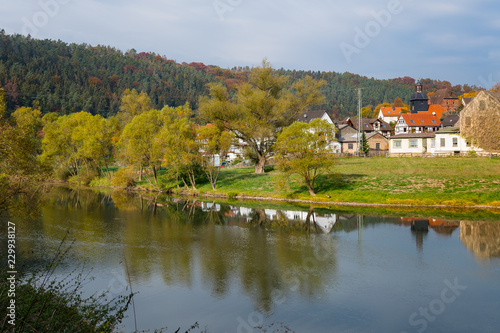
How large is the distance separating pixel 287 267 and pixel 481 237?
14.5 m

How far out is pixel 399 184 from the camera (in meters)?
42.9

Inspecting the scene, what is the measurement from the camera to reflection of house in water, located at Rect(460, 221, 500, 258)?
921 inches

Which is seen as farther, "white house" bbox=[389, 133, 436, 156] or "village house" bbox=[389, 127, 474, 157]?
"white house" bbox=[389, 133, 436, 156]

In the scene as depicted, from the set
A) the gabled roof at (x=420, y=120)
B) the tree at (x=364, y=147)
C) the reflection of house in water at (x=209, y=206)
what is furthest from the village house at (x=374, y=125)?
the reflection of house in water at (x=209, y=206)

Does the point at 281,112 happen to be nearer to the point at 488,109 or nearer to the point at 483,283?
the point at 488,109

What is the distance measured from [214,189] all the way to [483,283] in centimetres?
3648

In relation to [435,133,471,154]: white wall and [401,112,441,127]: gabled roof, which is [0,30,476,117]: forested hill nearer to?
[401,112,441,127]: gabled roof

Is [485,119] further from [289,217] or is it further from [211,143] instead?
[211,143]

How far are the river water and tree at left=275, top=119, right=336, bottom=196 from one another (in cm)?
639

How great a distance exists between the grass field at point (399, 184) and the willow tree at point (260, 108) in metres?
5.94

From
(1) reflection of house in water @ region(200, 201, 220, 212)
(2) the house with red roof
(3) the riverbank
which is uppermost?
(2) the house with red roof

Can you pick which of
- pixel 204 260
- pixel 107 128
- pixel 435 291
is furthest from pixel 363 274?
pixel 107 128

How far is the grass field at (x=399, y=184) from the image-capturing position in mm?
38531

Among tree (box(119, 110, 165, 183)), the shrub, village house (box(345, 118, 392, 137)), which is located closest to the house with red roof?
village house (box(345, 118, 392, 137))
